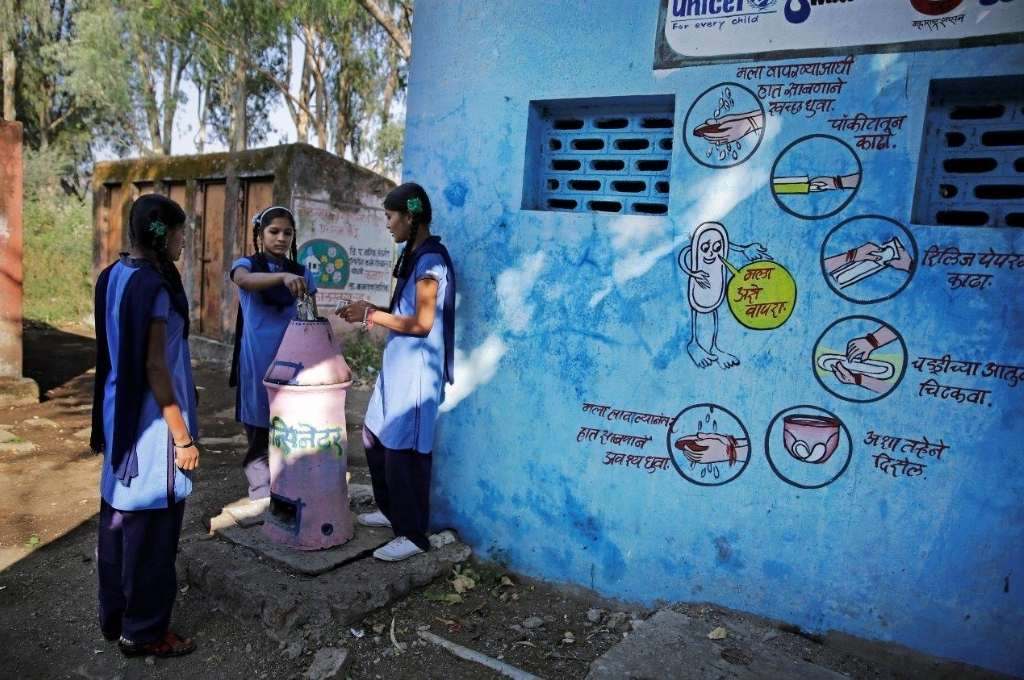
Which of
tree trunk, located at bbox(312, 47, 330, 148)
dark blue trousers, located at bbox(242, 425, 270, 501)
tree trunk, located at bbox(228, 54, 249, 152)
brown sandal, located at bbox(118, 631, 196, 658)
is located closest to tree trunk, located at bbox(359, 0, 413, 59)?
tree trunk, located at bbox(312, 47, 330, 148)

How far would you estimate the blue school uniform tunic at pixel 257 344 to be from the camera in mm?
3500

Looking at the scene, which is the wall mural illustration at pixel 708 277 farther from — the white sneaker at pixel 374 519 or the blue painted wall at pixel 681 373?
the white sneaker at pixel 374 519

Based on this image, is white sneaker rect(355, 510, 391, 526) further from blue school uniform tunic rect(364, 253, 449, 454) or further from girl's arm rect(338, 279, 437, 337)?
girl's arm rect(338, 279, 437, 337)

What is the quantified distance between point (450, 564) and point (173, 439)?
4.62 feet

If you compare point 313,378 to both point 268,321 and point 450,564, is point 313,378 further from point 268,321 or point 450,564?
point 450,564

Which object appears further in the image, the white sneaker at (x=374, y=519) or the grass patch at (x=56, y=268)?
the grass patch at (x=56, y=268)

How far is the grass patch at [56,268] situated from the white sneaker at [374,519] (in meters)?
10.3

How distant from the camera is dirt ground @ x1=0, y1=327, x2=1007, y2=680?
2.56m

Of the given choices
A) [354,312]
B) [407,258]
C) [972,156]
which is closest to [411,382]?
[354,312]

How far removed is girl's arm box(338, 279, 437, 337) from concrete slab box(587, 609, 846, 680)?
4.89 ft

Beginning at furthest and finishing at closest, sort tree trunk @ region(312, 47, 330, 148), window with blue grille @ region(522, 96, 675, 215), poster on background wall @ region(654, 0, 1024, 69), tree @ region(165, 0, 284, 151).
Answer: tree trunk @ region(312, 47, 330, 148), tree @ region(165, 0, 284, 151), window with blue grille @ region(522, 96, 675, 215), poster on background wall @ region(654, 0, 1024, 69)

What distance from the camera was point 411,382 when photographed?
307cm

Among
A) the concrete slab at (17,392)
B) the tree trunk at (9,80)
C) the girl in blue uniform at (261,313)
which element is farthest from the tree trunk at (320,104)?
the girl in blue uniform at (261,313)

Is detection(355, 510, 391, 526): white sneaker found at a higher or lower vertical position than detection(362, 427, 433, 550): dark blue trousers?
lower
